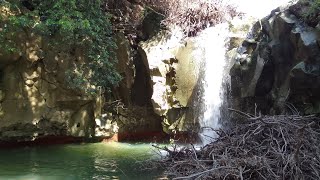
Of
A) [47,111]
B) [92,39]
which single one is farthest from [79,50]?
[47,111]

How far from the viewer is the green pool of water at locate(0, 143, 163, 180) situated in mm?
Answer: 8062

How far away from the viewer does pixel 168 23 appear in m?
13.6

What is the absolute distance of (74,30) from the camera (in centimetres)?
1048

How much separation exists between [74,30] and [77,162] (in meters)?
3.28

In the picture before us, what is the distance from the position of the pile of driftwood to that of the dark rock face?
3.25 ft

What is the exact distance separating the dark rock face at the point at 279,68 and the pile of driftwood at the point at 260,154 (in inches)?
39.0

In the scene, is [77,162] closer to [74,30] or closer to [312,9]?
[74,30]

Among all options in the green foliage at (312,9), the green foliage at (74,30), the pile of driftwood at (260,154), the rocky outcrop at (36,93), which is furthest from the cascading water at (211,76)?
the pile of driftwood at (260,154)

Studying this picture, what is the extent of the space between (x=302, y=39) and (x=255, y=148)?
9.16ft

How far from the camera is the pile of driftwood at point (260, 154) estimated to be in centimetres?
605

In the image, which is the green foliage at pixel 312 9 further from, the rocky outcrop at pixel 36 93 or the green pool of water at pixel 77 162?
the rocky outcrop at pixel 36 93

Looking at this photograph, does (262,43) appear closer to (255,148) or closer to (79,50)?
(255,148)

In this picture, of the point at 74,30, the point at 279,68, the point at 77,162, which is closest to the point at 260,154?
the point at 279,68

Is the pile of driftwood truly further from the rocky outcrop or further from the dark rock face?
the rocky outcrop
